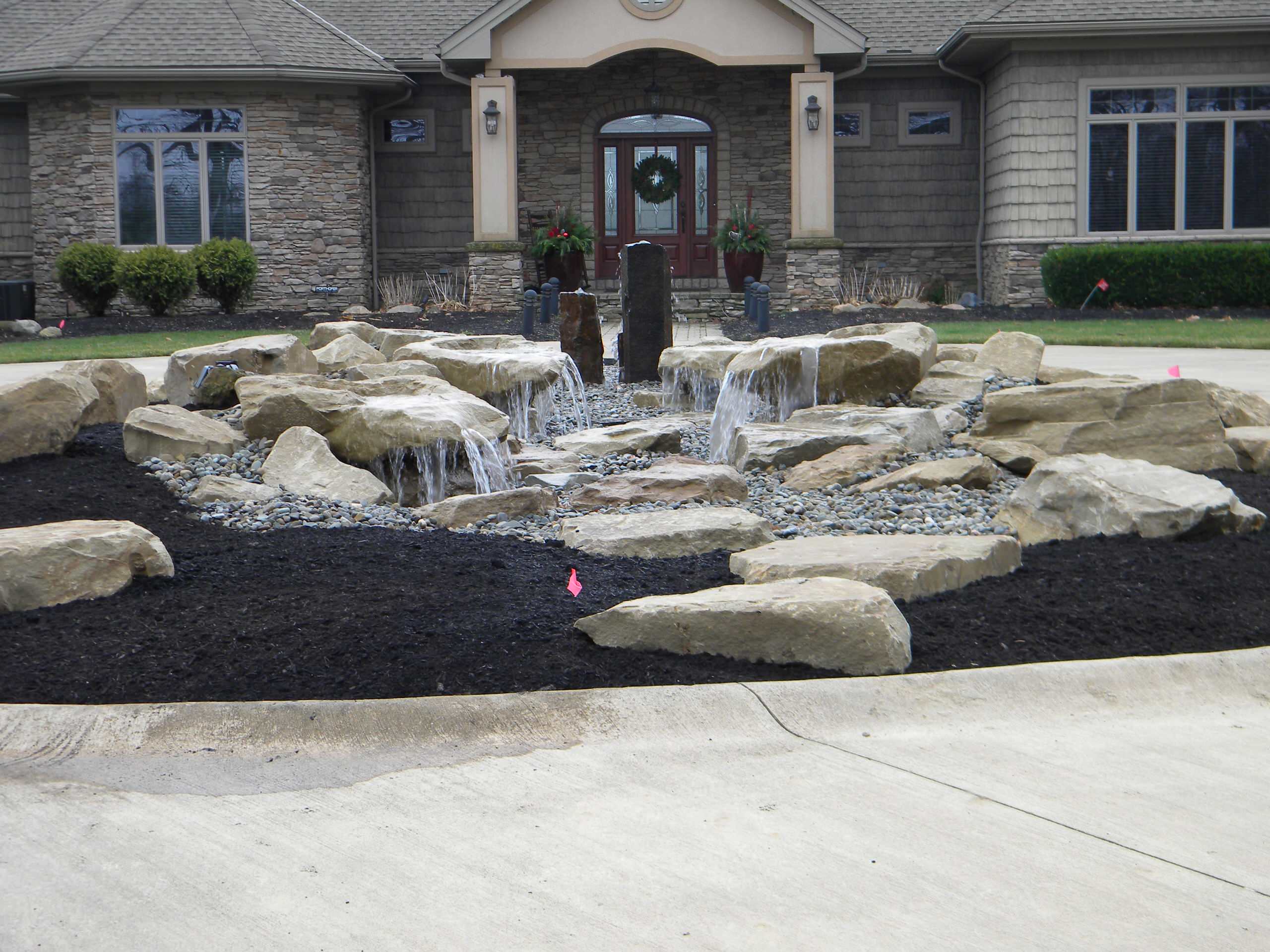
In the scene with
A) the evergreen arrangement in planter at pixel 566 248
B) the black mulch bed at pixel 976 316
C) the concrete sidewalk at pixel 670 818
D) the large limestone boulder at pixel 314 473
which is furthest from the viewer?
the evergreen arrangement in planter at pixel 566 248

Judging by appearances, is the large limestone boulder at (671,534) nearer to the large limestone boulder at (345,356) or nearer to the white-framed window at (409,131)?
the large limestone boulder at (345,356)

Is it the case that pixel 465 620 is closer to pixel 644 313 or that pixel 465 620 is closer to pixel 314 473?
pixel 314 473

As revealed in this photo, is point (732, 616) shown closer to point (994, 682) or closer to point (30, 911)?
point (994, 682)

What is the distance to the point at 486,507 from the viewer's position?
579cm

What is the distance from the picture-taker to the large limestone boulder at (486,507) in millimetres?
5746

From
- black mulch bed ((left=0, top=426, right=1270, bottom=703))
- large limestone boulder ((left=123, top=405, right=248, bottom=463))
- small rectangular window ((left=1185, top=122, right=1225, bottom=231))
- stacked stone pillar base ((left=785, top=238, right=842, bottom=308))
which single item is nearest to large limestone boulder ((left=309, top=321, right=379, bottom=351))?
large limestone boulder ((left=123, top=405, right=248, bottom=463))

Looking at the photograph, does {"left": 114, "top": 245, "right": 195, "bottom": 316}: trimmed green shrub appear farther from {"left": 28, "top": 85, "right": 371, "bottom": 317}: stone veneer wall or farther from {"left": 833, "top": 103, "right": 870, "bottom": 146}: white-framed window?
{"left": 833, "top": 103, "right": 870, "bottom": 146}: white-framed window

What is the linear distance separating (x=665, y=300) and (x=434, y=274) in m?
11.5

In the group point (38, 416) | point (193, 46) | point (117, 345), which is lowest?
point (38, 416)

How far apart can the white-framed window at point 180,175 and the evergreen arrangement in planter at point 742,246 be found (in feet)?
23.9

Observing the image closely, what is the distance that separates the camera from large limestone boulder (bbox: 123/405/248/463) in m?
6.57

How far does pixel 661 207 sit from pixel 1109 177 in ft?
22.7

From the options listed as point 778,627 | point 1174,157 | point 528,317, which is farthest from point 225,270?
point 778,627

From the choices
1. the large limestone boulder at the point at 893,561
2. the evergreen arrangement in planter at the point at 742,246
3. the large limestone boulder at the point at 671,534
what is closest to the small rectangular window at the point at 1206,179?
the evergreen arrangement in planter at the point at 742,246
